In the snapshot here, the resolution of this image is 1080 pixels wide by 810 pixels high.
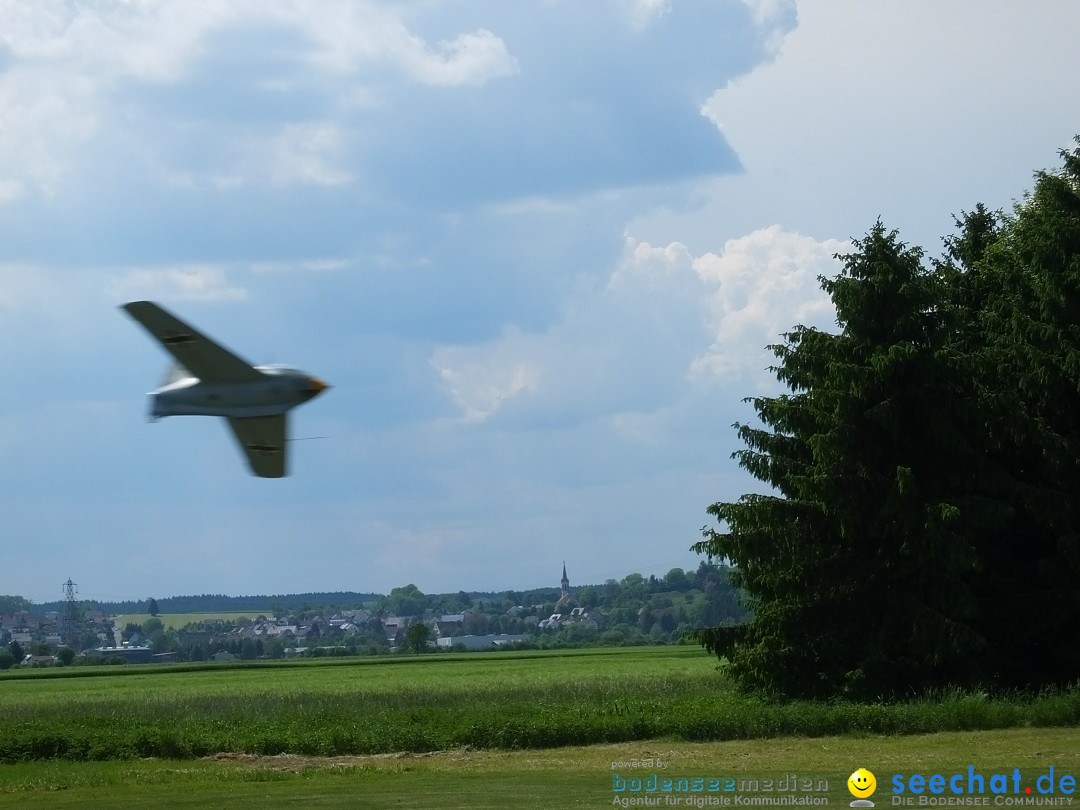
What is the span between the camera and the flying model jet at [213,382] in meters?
10.9

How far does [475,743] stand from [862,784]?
11.1m

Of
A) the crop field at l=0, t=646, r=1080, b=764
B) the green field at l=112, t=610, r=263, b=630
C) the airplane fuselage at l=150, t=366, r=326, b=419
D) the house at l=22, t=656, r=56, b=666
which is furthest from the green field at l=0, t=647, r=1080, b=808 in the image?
the green field at l=112, t=610, r=263, b=630

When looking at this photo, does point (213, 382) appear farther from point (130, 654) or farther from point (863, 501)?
point (130, 654)

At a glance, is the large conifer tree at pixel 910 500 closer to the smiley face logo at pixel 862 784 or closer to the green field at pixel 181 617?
the smiley face logo at pixel 862 784

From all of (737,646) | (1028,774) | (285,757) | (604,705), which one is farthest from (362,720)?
(1028,774)

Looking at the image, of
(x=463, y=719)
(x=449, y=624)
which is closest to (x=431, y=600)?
(x=449, y=624)

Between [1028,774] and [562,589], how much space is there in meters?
152

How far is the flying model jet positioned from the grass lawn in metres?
8.08

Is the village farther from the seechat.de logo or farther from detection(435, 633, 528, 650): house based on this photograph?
the seechat.de logo

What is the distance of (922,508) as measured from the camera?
1141 inches

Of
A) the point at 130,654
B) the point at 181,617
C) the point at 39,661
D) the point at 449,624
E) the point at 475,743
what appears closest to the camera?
the point at 475,743

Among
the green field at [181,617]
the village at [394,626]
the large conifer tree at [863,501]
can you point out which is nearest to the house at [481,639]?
the village at [394,626]

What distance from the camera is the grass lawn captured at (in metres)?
18.3

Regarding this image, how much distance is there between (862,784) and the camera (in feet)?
→ 56.1
